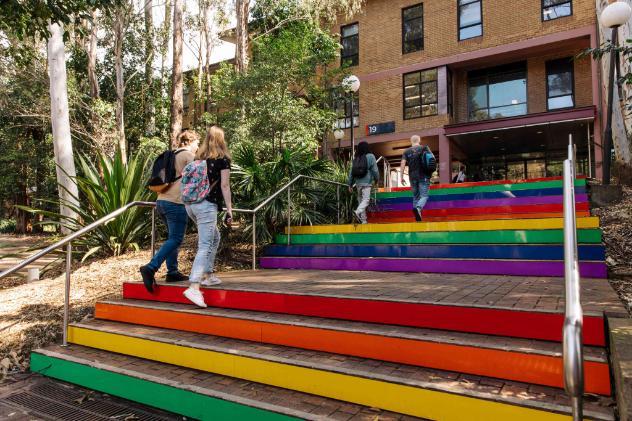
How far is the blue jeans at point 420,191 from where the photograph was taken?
7.50 metres

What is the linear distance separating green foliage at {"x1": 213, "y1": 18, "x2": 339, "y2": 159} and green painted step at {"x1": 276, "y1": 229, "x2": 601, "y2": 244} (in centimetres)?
488

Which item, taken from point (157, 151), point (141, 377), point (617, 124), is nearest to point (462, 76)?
point (617, 124)

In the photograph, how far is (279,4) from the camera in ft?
61.7

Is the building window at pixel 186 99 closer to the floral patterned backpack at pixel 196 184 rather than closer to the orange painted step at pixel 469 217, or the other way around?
the orange painted step at pixel 469 217

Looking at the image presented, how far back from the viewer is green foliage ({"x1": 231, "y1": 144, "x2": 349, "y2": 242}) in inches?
277

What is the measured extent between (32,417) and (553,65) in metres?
21.6

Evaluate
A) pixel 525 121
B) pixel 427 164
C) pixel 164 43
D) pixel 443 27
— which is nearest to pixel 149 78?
pixel 164 43

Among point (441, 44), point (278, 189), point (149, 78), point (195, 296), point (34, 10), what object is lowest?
point (195, 296)

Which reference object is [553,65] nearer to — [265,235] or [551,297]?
[265,235]

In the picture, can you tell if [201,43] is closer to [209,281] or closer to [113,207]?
[113,207]

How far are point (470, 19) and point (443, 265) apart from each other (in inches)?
691

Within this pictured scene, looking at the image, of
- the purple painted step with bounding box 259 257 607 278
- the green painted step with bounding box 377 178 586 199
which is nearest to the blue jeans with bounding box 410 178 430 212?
the green painted step with bounding box 377 178 586 199

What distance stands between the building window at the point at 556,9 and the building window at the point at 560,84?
2016 mm

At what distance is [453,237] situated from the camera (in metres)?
5.69
